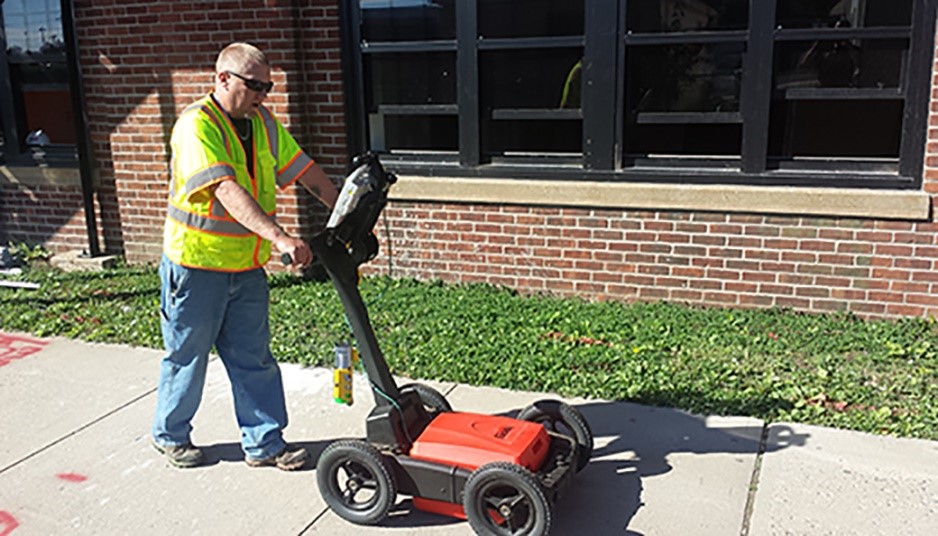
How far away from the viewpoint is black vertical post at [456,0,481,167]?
20.5 feet

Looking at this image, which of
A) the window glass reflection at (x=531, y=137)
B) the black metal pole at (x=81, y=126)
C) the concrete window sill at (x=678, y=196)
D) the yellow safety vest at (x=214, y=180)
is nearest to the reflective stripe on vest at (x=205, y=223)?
the yellow safety vest at (x=214, y=180)

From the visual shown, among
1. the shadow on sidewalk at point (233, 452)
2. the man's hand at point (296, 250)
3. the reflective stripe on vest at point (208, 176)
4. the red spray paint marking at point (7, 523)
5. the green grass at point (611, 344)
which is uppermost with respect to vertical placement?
the reflective stripe on vest at point (208, 176)

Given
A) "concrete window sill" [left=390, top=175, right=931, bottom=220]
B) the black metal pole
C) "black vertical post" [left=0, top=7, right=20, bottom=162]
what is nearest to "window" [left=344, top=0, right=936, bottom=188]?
"concrete window sill" [left=390, top=175, right=931, bottom=220]

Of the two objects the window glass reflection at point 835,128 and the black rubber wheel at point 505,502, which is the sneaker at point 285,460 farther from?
the window glass reflection at point 835,128

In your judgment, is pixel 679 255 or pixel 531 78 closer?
pixel 679 255

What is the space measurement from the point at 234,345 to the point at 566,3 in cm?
362

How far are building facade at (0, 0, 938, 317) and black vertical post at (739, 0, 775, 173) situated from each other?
0.01 meters

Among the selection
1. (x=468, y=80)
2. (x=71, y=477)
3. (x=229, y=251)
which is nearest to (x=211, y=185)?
(x=229, y=251)

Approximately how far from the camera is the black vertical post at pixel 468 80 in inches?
246

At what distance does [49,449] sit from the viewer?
4168 millimetres

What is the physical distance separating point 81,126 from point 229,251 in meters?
4.56

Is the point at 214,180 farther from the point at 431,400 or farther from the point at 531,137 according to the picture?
the point at 531,137

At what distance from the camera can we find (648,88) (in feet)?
19.8

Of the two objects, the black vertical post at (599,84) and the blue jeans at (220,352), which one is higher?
Result: the black vertical post at (599,84)
